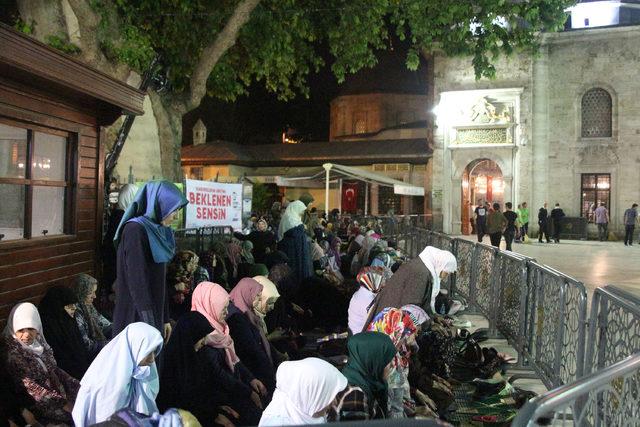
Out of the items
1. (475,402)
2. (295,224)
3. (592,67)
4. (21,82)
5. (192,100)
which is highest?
(592,67)

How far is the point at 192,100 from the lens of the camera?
1249cm

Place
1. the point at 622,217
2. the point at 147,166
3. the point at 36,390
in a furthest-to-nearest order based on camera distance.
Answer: the point at 622,217 < the point at 147,166 < the point at 36,390

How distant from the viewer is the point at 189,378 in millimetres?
4051

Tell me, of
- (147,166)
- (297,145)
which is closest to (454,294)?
(147,166)

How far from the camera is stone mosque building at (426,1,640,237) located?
24.7 m

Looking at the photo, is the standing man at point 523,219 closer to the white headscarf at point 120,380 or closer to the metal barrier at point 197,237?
the metal barrier at point 197,237

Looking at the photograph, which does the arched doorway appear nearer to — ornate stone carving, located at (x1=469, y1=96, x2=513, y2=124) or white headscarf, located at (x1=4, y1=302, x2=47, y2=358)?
ornate stone carving, located at (x1=469, y1=96, x2=513, y2=124)

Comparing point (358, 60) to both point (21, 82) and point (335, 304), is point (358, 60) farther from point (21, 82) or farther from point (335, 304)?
point (21, 82)

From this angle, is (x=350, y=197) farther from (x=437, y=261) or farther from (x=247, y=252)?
(x=437, y=261)

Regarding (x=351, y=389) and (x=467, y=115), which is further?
(x=467, y=115)

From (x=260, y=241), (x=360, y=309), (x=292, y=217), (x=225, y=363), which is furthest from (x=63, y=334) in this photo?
(x=260, y=241)

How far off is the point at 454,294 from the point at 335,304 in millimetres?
2797

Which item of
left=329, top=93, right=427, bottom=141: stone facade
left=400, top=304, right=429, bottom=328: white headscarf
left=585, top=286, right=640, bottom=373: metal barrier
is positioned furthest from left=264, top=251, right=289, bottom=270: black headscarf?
left=329, top=93, right=427, bottom=141: stone facade

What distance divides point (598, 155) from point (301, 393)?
2529cm
